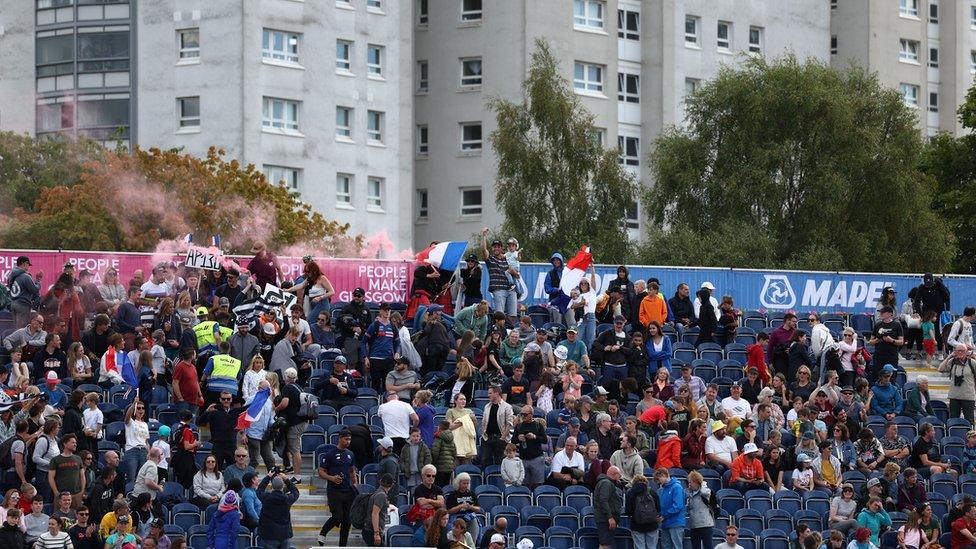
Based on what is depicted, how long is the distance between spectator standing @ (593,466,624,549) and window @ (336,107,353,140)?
1980 inches

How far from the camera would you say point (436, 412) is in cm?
3098

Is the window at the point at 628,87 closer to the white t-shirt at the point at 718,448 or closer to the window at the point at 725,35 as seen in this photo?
the window at the point at 725,35

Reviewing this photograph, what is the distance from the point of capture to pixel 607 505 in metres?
28.2

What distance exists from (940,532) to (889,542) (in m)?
0.96

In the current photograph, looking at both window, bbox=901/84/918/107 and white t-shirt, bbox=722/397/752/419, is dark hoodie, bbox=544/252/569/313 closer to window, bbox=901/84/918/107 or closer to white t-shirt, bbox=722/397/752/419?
white t-shirt, bbox=722/397/752/419

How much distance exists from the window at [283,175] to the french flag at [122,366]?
42.9 m

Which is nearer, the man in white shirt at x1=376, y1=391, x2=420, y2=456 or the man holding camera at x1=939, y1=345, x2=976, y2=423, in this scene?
the man in white shirt at x1=376, y1=391, x2=420, y2=456

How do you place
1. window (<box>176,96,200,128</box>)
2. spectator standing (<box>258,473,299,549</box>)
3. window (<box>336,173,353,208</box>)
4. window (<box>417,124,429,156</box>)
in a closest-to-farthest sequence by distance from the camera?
spectator standing (<box>258,473,299,549</box>)
window (<box>176,96,200,128</box>)
window (<box>336,173,353,208</box>)
window (<box>417,124,429,156</box>)

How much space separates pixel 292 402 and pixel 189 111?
154ft

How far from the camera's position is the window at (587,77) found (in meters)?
81.2

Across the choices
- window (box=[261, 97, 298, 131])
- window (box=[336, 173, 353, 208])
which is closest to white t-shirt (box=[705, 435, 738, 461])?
window (box=[261, 97, 298, 131])

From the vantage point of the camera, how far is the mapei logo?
139ft

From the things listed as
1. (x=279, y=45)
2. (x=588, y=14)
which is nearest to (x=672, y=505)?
(x=279, y=45)

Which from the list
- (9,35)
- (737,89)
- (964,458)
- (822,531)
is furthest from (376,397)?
(9,35)
